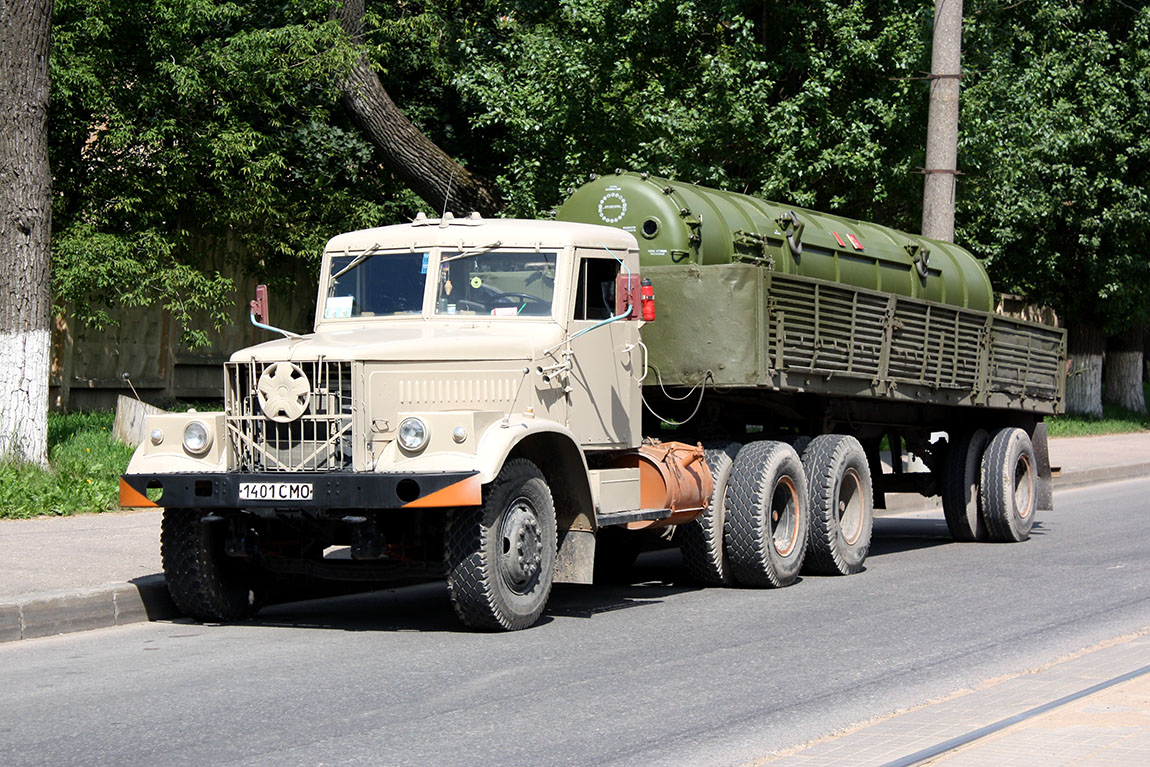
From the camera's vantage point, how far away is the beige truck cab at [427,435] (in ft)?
30.0

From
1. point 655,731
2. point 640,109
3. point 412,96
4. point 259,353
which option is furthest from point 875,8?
point 655,731

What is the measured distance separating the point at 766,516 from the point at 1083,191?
70.5 ft

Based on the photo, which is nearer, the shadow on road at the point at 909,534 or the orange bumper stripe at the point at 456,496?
the orange bumper stripe at the point at 456,496

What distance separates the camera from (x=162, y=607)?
1040 centimetres

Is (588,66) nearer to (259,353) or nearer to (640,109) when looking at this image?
(640,109)

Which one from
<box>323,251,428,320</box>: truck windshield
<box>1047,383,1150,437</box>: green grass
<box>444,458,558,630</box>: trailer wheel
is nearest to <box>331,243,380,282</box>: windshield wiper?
<box>323,251,428,320</box>: truck windshield

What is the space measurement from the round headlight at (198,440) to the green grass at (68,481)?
4828mm

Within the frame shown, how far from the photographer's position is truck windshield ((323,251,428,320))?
1049 centimetres

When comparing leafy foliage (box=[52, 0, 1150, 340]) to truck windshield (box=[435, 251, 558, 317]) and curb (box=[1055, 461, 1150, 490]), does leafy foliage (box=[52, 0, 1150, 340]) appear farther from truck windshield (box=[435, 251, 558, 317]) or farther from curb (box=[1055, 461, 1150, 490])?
truck windshield (box=[435, 251, 558, 317])

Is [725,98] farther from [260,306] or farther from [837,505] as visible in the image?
[260,306]

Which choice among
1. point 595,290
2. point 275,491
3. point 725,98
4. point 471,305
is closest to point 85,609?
point 275,491

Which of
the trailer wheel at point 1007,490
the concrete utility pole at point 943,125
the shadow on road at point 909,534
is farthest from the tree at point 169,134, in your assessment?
the trailer wheel at point 1007,490

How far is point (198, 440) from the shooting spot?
9609 millimetres

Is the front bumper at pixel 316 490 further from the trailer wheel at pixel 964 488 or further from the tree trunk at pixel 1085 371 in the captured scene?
the tree trunk at pixel 1085 371
